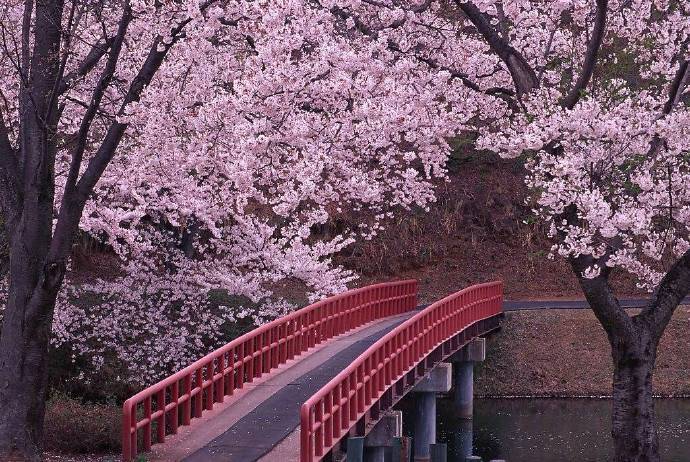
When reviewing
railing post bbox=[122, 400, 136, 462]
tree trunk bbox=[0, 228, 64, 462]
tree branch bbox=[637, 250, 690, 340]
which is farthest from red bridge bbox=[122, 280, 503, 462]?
tree branch bbox=[637, 250, 690, 340]

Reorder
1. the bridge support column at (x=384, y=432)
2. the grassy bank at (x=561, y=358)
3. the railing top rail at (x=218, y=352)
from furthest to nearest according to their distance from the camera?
the grassy bank at (x=561, y=358), the bridge support column at (x=384, y=432), the railing top rail at (x=218, y=352)

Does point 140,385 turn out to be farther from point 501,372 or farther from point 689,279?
point 501,372

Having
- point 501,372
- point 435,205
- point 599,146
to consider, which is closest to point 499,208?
point 435,205

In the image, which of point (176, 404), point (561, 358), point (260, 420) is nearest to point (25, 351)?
point (176, 404)

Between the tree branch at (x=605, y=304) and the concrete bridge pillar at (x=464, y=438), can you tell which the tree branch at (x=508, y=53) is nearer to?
the tree branch at (x=605, y=304)

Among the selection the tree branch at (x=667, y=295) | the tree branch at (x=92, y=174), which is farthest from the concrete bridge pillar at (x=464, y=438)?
the tree branch at (x=92, y=174)

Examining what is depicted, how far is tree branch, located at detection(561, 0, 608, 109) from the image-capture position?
55.0ft

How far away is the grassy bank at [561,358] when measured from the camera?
31344 millimetres

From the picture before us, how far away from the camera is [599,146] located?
1691 cm

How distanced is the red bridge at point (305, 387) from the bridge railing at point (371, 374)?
0.02 metres

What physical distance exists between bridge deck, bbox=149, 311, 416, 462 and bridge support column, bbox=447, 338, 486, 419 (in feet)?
26.5

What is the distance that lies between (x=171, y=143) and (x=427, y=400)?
1018 centimetres

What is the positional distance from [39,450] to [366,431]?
202 inches

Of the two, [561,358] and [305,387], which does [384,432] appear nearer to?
[305,387]
